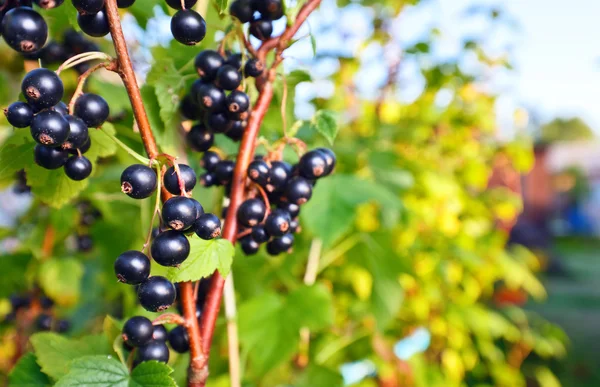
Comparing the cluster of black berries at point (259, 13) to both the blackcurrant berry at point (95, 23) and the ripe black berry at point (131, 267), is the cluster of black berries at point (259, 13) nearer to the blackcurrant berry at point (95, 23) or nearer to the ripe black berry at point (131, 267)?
the blackcurrant berry at point (95, 23)

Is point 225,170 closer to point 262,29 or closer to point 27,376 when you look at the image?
point 262,29

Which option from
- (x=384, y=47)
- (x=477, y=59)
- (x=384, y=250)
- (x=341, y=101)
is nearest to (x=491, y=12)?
(x=477, y=59)

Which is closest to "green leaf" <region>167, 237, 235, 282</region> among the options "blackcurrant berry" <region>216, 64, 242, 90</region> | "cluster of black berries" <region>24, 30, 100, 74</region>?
"blackcurrant berry" <region>216, 64, 242, 90</region>

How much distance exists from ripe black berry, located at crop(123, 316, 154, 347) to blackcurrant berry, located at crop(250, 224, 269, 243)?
214mm

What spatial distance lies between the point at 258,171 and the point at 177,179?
0.16 meters

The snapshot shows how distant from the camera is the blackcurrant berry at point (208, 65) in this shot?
73 cm

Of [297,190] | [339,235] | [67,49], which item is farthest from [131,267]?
[67,49]

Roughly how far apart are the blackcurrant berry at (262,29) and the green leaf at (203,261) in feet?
1.16

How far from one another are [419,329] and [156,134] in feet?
6.21

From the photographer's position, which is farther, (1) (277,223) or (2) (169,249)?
(1) (277,223)

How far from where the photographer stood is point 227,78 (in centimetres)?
70

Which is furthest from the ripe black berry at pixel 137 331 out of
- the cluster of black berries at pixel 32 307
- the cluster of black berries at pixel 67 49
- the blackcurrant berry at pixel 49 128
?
the cluster of black berries at pixel 32 307

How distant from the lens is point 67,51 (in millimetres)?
1345

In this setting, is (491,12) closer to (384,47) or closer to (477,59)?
(477,59)
